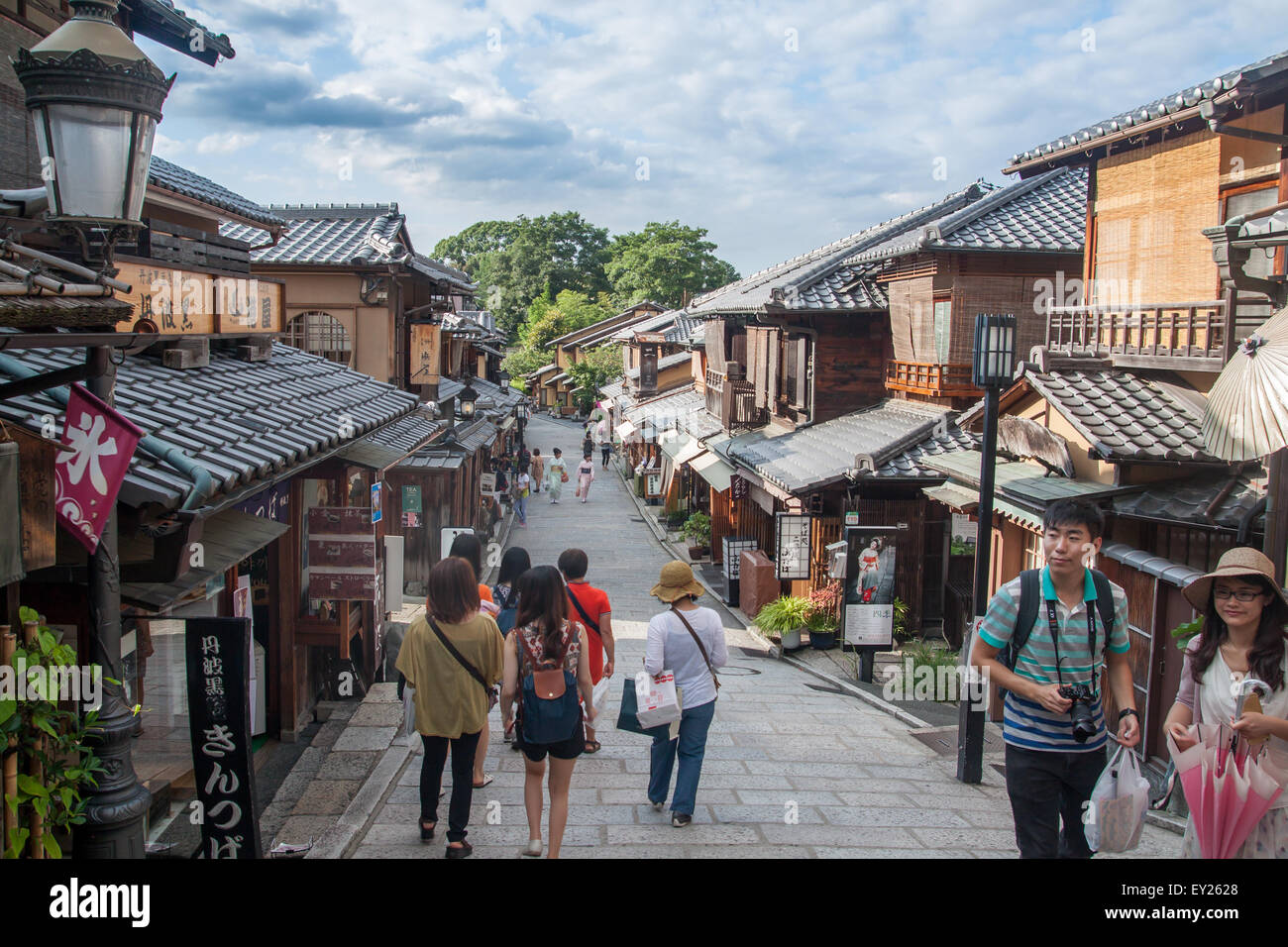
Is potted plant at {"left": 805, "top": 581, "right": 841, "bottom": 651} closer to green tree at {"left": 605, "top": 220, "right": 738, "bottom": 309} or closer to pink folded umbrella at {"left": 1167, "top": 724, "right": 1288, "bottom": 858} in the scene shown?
pink folded umbrella at {"left": 1167, "top": 724, "right": 1288, "bottom": 858}

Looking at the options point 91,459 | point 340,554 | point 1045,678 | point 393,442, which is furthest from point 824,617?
point 91,459

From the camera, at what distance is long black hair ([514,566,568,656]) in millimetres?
6234

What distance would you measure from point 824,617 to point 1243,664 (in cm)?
A: 1216

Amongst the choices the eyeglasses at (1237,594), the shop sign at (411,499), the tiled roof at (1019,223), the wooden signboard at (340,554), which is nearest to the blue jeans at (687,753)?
the eyeglasses at (1237,594)

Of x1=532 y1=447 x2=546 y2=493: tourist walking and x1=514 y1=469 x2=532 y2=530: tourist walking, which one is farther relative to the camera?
x1=532 y1=447 x2=546 y2=493: tourist walking

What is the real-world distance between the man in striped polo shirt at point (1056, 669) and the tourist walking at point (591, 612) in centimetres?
345

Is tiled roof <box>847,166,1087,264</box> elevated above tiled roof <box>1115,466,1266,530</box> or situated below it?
above

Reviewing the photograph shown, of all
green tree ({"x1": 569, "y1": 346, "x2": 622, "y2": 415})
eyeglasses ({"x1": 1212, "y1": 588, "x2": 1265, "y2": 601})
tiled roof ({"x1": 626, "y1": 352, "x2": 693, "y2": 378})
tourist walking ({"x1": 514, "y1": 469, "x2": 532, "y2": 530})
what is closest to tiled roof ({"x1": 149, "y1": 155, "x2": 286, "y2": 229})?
eyeglasses ({"x1": 1212, "y1": 588, "x2": 1265, "y2": 601})

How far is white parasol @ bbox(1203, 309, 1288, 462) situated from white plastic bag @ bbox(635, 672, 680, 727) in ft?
13.0

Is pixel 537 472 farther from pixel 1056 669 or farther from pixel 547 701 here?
pixel 1056 669

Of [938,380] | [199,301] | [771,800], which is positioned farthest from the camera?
[938,380]

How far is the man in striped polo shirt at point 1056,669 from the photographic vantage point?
4773 mm

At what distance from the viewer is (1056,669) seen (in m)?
4.78

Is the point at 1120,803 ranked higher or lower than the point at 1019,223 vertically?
lower
